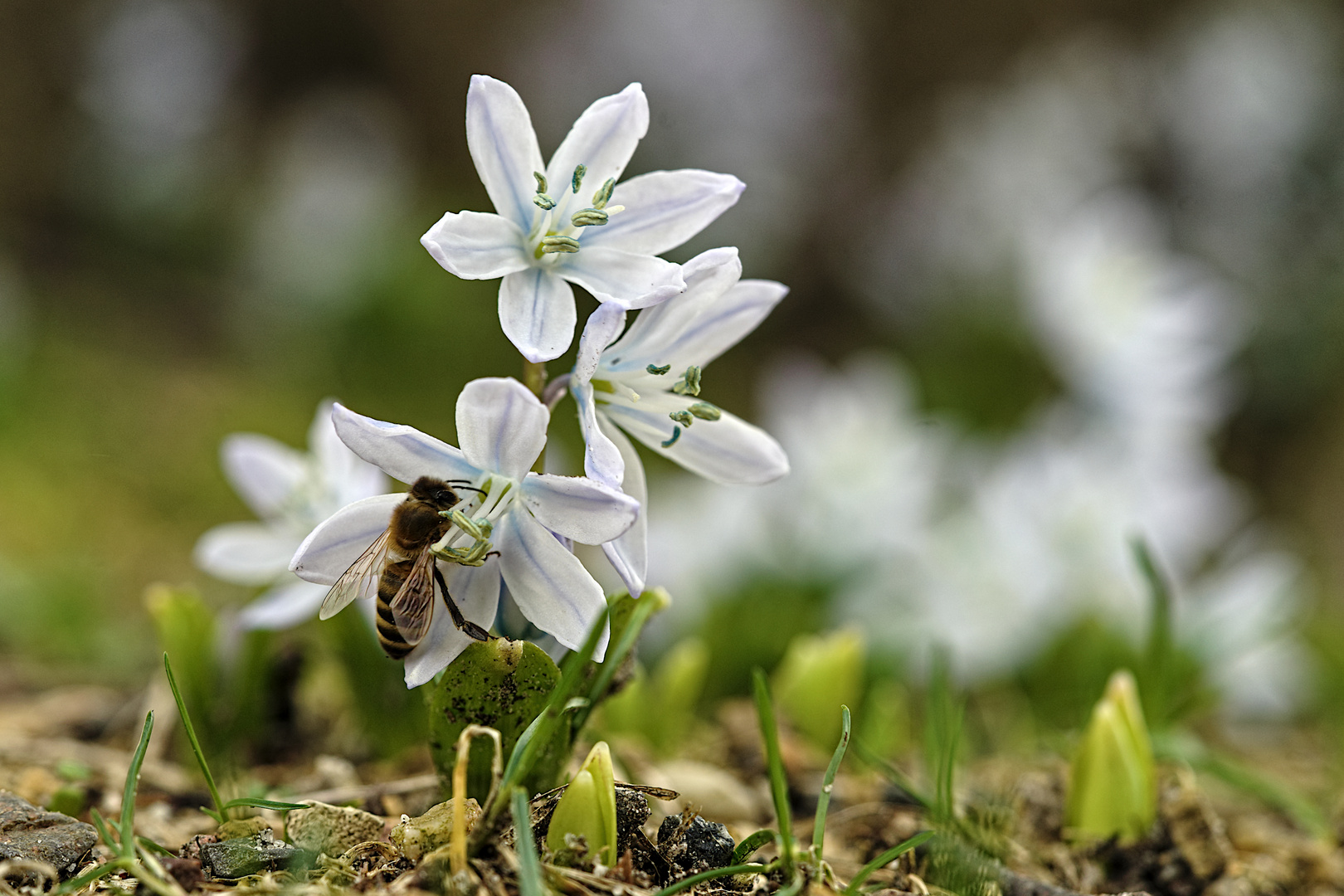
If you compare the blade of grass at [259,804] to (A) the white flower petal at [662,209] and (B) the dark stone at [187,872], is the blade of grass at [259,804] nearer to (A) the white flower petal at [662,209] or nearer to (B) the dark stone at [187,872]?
(B) the dark stone at [187,872]

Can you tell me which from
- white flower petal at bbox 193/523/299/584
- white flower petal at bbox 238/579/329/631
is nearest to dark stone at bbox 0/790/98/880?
white flower petal at bbox 238/579/329/631


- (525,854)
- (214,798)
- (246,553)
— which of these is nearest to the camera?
(525,854)

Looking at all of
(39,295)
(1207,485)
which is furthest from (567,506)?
(39,295)

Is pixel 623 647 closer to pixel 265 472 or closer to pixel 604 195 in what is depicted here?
pixel 604 195

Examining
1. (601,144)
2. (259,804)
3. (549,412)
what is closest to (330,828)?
(259,804)

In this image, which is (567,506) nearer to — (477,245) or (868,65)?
(477,245)

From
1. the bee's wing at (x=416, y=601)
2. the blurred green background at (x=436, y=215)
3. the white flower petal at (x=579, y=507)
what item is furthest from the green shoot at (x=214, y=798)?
the blurred green background at (x=436, y=215)

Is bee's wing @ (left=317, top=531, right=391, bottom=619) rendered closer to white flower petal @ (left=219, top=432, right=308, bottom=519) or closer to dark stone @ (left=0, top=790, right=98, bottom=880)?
dark stone @ (left=0, top=790, right=98, bottom=880)
